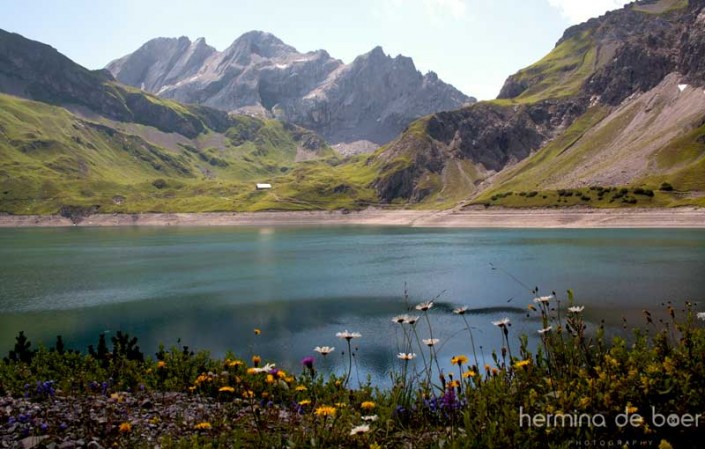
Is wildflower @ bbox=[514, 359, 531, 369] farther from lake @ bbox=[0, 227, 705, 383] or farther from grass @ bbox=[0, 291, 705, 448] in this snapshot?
lake @ bbox=[0, 227, 705, 383]

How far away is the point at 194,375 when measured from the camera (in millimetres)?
17469

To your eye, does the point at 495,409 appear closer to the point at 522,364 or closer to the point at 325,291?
the point at 522,364

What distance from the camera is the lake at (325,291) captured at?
3847cm

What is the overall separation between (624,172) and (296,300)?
181576mm

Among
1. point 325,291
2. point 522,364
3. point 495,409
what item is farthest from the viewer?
point 325,291

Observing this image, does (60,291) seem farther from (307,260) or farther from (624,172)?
(624,172)

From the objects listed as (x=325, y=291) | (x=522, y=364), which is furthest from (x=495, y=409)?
(x=325, y=291)

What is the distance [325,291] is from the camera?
59875 millimetres

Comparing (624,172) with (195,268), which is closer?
(195,268)

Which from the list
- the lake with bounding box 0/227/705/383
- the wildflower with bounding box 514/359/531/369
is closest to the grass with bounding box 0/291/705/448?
the wildflower with bounding box 514/359/531/369

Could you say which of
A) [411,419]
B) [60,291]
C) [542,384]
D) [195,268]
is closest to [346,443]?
[411,419]

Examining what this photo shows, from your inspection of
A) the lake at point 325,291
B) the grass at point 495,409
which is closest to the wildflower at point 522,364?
the grass at point 495,409

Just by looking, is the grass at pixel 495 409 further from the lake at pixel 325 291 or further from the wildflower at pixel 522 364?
the lake at pixel 325 291

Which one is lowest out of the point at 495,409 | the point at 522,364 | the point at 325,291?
the point at 325,291
